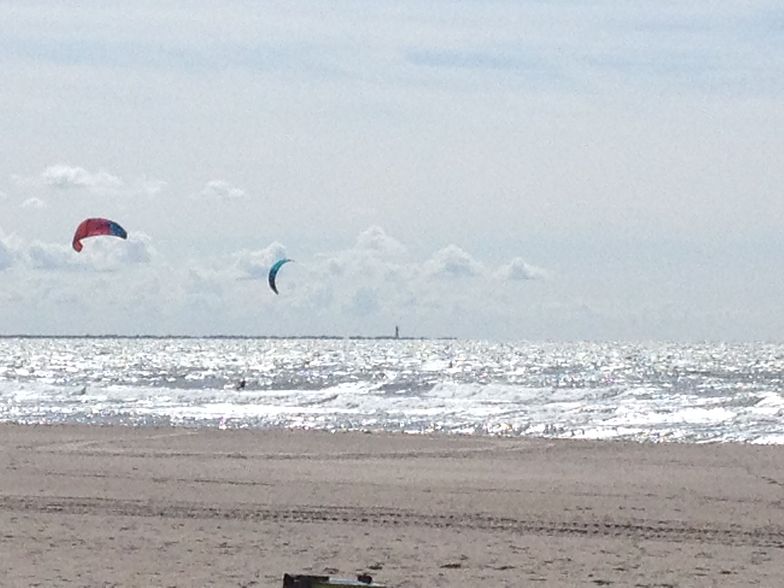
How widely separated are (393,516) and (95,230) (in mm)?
13355

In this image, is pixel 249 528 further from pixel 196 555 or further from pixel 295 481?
pixel 295 481

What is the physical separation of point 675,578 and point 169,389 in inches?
1618

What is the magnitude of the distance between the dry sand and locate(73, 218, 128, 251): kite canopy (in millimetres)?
4312

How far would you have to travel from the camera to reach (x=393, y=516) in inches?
477

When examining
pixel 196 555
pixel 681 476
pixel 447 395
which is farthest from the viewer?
pixel 447 395

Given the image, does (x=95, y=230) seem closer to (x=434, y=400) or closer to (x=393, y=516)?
(x=393, y=516)

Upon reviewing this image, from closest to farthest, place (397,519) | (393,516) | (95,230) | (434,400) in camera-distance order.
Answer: (397,519) < (393,516) < (95,230) < (434,400)

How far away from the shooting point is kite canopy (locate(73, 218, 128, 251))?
76.8 feet

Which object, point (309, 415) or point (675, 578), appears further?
point (309, 415)

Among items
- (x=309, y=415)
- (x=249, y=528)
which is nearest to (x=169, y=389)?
(x=309, y=415)

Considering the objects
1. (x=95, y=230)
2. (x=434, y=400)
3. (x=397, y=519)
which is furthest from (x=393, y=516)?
(x=434, y=400)

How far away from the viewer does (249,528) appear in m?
11.2

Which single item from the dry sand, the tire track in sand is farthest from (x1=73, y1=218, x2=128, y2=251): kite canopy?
the tire track in sand

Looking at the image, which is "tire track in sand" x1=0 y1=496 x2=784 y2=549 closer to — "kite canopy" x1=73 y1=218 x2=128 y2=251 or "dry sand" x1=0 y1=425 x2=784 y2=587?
"dry sand" x1=0 y1=425 x2=784 y2=587
